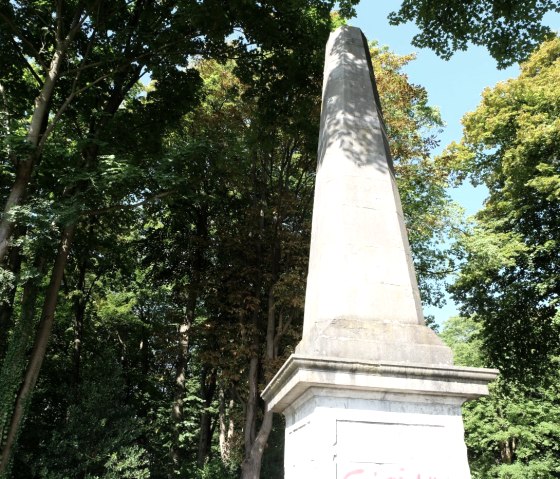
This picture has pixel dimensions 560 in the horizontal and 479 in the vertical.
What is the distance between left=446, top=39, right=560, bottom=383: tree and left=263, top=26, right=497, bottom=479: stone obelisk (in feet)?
37.8

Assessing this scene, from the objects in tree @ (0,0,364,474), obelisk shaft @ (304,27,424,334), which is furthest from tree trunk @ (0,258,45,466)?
obelisk shaft @ (304,27,424,334)

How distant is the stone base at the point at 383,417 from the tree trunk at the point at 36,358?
798 cm

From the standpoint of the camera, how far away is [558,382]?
19.9 meters

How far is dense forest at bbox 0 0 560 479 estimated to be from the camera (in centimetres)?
987

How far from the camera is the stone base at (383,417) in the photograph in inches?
125

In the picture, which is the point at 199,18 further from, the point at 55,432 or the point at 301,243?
the point at 55,432

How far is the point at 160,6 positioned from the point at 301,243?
6706mm

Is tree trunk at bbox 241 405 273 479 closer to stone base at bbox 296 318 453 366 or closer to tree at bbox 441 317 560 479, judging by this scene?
stone base at bbox 296 318 453 366

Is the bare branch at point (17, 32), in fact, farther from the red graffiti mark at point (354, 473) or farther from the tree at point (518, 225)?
the tree at point (518, 225)

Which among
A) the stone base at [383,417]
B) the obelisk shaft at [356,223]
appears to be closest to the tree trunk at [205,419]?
the obelisk shaft at [356,223]

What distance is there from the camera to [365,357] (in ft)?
11.6

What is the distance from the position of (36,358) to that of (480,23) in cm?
1121

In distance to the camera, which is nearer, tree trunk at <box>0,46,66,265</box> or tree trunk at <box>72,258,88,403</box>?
tree trunk at <box>0,46,66,265</box>

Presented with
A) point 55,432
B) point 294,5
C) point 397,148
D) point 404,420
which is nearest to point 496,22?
point 294,5
